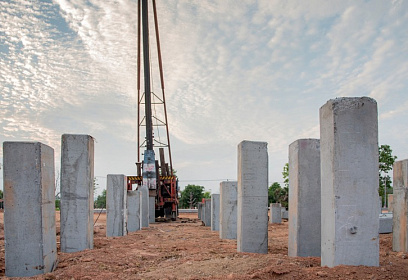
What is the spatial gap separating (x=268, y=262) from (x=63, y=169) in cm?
456

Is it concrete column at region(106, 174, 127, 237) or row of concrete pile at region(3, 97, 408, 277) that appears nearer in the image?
row of concrete pile at region(3, 97, 408, 277)

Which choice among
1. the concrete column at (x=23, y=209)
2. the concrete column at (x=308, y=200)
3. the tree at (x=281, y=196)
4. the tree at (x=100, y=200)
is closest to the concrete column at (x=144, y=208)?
the concrete column at (x=23, y=209)

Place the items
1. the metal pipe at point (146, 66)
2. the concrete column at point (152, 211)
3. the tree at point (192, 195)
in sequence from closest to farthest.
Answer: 1. the concrete column at point (152, 211)
2. the metal pipe at point (146, 66)
3. the tree at point (192, 195)

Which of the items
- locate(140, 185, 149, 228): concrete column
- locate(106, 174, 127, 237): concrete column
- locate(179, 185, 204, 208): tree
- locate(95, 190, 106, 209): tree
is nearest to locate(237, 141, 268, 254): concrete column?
locate(106, 174, 127, 237): concrete column

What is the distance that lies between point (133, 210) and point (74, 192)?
5282 mm

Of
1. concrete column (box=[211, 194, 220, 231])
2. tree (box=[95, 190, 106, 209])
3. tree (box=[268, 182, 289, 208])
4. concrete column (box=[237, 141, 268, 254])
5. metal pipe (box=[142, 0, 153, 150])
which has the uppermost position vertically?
metal pipe (box=[142, 0, 153, 150])

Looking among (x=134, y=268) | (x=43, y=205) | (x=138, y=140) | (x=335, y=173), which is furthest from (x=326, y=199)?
(x=138, y=140)

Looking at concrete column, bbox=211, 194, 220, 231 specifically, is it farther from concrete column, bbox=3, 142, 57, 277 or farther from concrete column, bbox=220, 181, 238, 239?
concrete column, bbox=3, 142, 57, 277

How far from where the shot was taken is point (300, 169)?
6504 millimetres

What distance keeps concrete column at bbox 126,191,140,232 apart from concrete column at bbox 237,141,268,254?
6.14m

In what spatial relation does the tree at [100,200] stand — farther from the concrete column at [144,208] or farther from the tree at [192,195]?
the concrete column at [144,208]

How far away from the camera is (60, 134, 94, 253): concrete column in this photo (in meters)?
7.71

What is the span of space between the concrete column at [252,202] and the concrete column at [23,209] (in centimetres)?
Result: 349

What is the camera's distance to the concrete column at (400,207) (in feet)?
24.8
